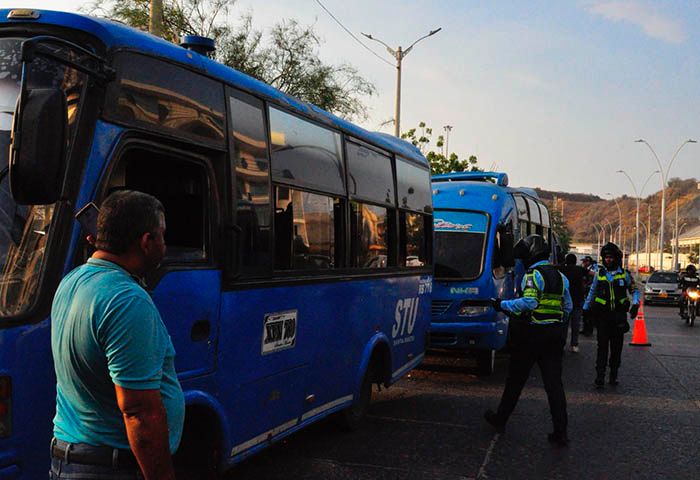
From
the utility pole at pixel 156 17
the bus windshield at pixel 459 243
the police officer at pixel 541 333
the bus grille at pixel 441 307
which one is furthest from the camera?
the utility pole at pixel 156 17

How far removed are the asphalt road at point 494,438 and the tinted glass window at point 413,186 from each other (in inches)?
91.7

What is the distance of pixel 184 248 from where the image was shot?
4125mm

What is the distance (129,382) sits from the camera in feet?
7.41

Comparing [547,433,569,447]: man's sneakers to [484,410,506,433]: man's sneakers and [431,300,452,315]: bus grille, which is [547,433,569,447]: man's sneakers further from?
[431,300,452,315]: bus grille

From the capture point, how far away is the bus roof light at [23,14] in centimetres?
343

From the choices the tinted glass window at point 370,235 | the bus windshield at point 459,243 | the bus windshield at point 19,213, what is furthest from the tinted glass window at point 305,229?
the bus windshield at point 459,243

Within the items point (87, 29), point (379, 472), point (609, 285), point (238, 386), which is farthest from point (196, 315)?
point (609, 285)

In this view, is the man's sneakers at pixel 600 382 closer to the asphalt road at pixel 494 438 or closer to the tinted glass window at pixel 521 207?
the asphalt road at pixel 494 438

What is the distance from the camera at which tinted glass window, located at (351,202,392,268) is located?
6641mm

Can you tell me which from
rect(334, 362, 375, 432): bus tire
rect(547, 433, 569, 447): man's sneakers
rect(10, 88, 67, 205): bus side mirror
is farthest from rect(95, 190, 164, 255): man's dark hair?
rect(547, 433, 569, 447): man's sneakers

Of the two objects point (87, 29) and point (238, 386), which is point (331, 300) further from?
point (87, 29)

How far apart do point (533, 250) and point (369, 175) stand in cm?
181

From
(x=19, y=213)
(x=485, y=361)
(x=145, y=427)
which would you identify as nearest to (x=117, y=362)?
(x=145, y=427)

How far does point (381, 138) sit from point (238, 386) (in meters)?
3.74
